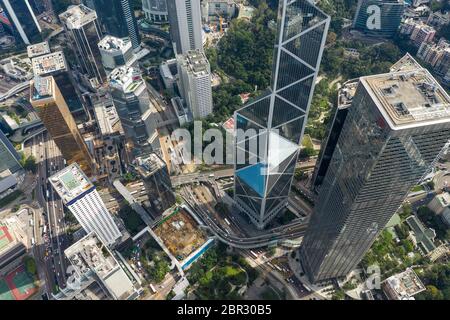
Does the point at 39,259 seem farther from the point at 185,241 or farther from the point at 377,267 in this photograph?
the point at 377,267

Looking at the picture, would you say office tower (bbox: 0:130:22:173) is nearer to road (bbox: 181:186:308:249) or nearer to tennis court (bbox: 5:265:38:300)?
tennis court (bbox: 5:265:38:300)

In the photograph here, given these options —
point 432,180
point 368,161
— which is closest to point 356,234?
point 368,161

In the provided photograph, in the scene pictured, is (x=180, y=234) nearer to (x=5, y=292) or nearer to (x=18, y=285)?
(x=18, y=285)

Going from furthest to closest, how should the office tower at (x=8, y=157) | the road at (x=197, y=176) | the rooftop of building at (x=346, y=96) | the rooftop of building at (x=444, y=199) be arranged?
the road at (x=197, y=176), the office tower at (x=8, y=157), the rooftop of building at (x=444, y=199), the rooftop of building at (x=346, y=96)

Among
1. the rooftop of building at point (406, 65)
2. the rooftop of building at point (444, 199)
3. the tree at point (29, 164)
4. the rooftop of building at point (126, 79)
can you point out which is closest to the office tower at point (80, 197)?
the rooftop of building at point (126, 79)

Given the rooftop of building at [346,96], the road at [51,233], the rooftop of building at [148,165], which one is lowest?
the road at [51,233]

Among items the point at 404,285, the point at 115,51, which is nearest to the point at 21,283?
the point at 115,51

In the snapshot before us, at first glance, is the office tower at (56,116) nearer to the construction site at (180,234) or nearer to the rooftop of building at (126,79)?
the rooftop of building at (126,79)
